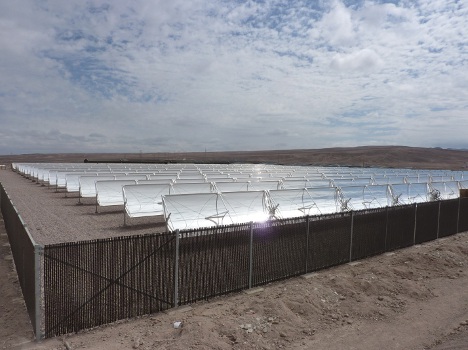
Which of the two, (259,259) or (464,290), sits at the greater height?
(259,259)

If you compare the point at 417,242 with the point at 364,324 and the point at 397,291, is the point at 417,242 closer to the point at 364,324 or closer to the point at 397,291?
the point at 397,291

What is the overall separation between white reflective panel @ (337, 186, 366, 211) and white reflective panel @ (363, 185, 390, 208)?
35cm

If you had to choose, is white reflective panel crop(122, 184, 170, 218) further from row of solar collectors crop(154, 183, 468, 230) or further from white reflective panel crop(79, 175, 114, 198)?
white reflective panel crop(79, 175, 114, 198)

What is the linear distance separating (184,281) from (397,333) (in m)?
4.33

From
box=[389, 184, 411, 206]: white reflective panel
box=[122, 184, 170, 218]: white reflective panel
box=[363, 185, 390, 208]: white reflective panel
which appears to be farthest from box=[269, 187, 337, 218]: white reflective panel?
box=[122, 184, 170, 218]: white reflective panel

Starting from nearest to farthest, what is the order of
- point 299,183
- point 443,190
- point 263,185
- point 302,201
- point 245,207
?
1. point 245,207
2. point 302,201
3. point 263,185
4. point 299,183
5. point 443,190

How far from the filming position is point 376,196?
21156 millimetres

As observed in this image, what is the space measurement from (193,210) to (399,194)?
1457cm

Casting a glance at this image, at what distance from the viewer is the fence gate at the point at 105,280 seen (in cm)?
644

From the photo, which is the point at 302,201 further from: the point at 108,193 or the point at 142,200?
the point at 108,193

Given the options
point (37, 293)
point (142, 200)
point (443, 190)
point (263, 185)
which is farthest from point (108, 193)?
point (443, 190)

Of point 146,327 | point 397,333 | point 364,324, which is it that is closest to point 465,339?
point 397,333

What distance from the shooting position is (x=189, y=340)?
6.38m

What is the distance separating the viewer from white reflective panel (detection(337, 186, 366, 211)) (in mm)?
18641
